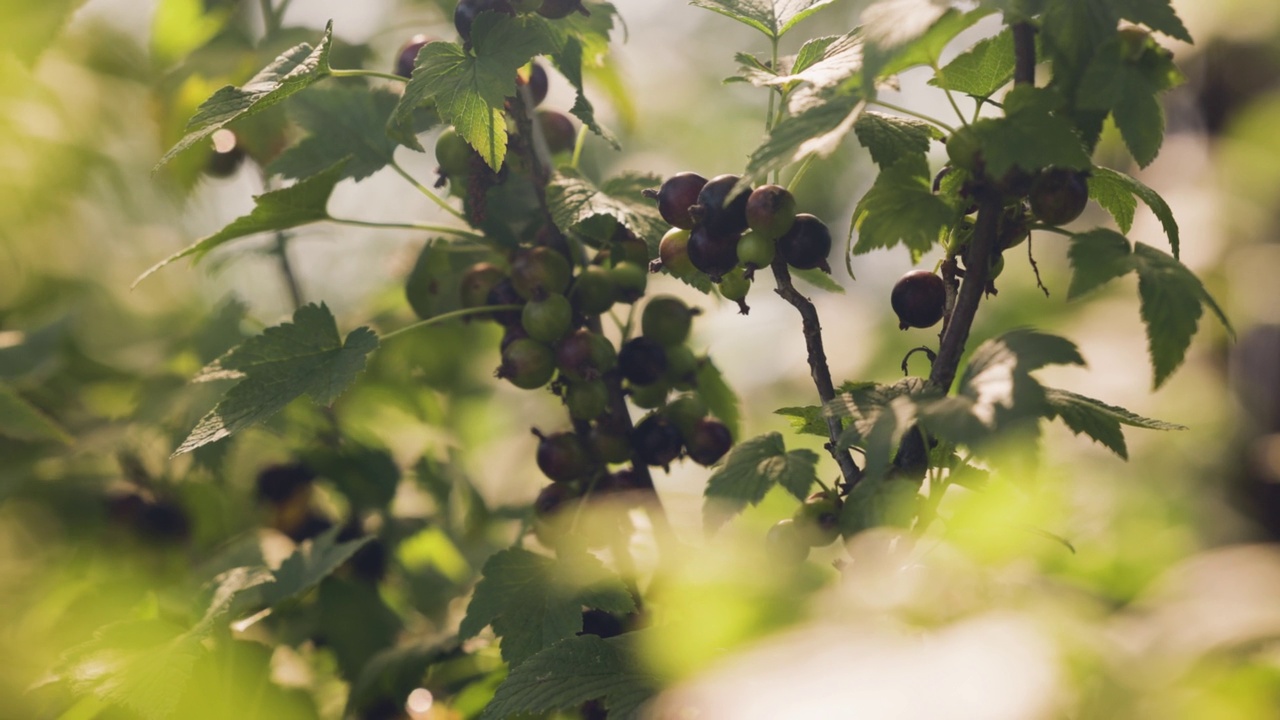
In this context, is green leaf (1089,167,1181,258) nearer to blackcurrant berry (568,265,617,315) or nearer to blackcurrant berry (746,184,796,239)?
blackcurrant berry (746,184,796,239)

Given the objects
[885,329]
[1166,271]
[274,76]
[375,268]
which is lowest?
[885,329]

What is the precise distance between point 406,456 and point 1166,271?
110 centimetres

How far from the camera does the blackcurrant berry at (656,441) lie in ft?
2.76

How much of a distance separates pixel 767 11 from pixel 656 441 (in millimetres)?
377

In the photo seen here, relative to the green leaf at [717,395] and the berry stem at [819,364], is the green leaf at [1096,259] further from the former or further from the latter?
the green leaf at [717,395]

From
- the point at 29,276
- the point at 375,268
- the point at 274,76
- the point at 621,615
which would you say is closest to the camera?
the point at 274,76

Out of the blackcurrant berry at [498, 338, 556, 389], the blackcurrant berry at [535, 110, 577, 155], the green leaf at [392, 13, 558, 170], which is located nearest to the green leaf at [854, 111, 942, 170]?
the green leaf at [392, 13, 558, 170]

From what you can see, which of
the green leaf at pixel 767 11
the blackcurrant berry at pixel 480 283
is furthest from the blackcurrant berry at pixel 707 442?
the green leaf at pixel 767 11

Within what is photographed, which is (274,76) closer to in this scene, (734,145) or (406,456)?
(406,456)

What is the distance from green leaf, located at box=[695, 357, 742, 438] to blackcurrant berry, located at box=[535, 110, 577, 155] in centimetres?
29

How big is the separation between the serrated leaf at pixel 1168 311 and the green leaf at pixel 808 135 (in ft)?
0.60

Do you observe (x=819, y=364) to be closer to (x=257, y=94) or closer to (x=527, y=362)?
(x=527, y=362)

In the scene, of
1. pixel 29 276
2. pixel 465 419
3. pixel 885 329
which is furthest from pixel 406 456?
pixel 885 329

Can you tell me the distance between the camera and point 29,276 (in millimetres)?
1727
